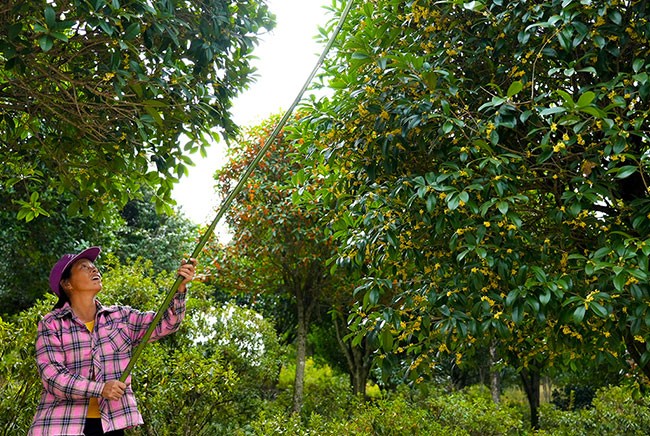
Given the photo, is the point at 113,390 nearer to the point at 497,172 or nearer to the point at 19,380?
the point at 497,172

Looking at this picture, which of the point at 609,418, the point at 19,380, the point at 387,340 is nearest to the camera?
the point at 387,340

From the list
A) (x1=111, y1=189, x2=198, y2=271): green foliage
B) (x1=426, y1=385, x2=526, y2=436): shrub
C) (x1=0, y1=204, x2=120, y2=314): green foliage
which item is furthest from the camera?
(x1=111, y1=189, x2=198, y2=271): green foliage

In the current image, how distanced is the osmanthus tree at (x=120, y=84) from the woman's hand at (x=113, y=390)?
120cm

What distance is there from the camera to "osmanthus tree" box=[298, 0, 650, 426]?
272cm

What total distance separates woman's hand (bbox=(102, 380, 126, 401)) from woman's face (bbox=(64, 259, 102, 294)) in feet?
1.64

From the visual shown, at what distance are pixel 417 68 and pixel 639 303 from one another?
1.44 meters

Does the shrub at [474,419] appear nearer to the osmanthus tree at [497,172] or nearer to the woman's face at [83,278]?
the osmanthus tree at [497,172]

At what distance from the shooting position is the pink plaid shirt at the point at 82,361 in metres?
2.49

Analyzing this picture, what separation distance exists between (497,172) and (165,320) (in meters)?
1.63

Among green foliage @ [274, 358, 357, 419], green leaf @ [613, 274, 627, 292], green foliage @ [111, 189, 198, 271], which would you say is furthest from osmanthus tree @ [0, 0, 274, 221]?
green foliage @ [111, 189, 198, 271]

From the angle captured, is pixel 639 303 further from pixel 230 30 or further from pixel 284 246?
pixel 284 246

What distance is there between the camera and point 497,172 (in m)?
2.84

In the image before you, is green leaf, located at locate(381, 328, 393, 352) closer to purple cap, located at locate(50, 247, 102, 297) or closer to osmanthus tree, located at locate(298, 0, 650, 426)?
osmanthus tree, located at locate(298, 0, 650, 426)

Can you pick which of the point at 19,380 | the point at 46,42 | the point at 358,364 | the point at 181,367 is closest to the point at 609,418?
the point at 358,364
